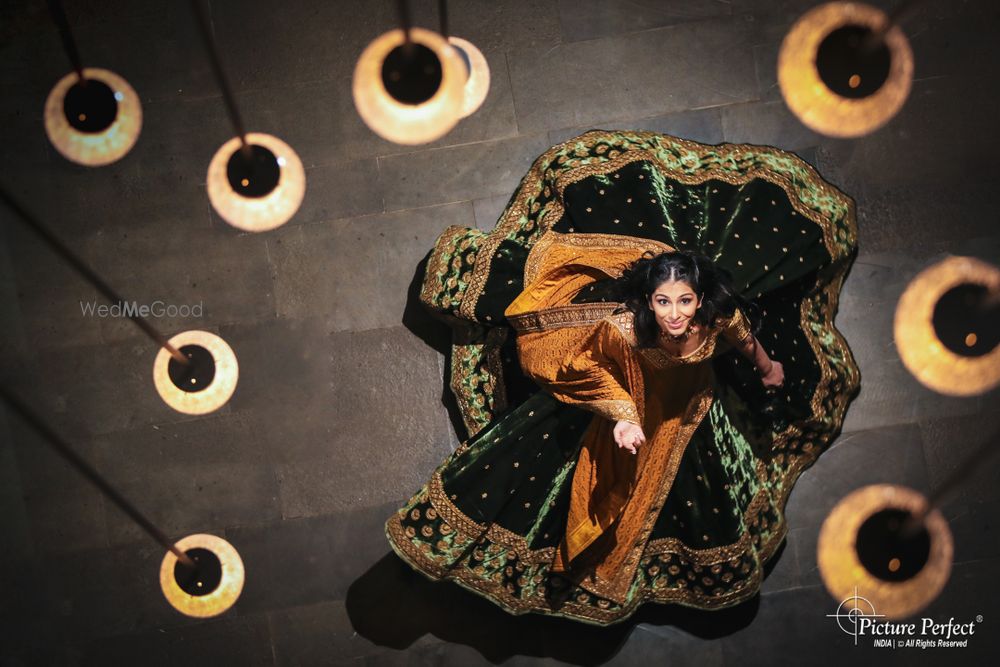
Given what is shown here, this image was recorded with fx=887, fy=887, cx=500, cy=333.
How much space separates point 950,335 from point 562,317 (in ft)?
5.91

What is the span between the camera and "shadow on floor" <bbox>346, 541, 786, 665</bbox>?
138 inches

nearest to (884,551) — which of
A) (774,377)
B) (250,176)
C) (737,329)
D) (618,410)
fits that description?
(774,377)

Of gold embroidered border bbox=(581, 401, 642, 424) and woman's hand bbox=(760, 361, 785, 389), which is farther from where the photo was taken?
woman's hand bbox=(760, 361, 785, 389)

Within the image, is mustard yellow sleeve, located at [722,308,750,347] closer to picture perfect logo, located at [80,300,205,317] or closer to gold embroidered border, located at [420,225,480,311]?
gold embroidered border, located at [420,225,480,311]

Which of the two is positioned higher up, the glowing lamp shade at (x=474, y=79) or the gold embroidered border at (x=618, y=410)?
the glowing lamp shade at (x=474, y=79)

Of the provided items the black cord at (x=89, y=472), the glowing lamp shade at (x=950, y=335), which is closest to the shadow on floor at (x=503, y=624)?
the black cord at (x=89, y=472)

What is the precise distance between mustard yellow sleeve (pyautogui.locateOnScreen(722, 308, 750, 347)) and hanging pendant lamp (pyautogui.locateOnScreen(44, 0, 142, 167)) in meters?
2.56

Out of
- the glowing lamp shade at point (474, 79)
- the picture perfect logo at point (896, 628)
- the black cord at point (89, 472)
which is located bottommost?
the picture perfect logo at point (896, 628)

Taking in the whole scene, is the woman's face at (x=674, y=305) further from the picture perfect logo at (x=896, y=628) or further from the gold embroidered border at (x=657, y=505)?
the picture perfect logo at (x=896, y=628)

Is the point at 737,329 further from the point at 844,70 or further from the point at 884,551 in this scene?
the point at 844,70

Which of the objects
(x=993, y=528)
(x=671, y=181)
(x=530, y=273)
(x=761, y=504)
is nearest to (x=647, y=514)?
(x=761, y=504)

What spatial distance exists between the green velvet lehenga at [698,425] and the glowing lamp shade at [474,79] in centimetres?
45

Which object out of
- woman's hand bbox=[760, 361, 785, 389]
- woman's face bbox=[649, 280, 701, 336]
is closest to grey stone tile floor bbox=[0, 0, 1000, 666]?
woman's hand bbox=[760, 361, 785, 389]

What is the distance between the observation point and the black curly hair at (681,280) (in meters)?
2.45
